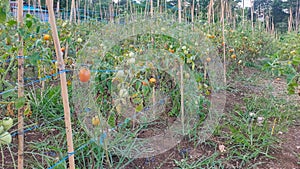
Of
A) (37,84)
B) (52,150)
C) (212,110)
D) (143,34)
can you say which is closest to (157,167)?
(52,150)

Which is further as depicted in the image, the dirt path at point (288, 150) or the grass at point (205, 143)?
the dirt path at point (288, 150)

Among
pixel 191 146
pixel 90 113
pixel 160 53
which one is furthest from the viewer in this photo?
pixel 160 53

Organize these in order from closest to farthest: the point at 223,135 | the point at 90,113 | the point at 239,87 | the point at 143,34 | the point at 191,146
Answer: the point at 90,113 < the point at 191,146 < the point at 223,135 < the point at 143,34 < the point at 239,87

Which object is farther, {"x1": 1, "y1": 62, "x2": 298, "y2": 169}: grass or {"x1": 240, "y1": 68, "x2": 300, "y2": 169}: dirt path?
{"x1": 240, "y1": 68, "x2": 300, "y2": 169}: dirt path

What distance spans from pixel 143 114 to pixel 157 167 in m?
0.51

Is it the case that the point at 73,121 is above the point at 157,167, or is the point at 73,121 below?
above

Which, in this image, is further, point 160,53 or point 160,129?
point 160,53

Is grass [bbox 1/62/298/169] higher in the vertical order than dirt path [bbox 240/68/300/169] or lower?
higher

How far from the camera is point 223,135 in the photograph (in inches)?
77.4

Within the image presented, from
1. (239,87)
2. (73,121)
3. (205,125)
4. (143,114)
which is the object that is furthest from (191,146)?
(239,87)

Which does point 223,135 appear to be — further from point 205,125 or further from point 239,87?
point 239,87

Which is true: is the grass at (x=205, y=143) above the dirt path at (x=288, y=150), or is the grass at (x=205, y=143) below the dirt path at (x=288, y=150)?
above

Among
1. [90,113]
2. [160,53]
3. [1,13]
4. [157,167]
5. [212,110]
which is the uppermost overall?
[1,13]

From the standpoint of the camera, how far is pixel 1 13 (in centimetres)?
84
